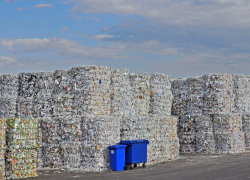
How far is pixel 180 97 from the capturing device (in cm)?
2222

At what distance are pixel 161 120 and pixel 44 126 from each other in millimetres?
5648

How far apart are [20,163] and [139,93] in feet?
21.5

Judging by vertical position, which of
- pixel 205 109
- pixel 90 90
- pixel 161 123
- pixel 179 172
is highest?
pixel 90 90

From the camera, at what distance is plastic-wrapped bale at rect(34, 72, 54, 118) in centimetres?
1590

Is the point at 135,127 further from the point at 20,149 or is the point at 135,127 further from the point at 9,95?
the point at 9,95

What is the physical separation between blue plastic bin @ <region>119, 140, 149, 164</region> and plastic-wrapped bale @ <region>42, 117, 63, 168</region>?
2.63m

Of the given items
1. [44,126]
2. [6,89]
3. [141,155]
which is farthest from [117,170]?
[6,89]

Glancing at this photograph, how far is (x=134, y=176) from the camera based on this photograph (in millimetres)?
13172

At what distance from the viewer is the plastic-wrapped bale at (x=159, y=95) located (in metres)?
18.3

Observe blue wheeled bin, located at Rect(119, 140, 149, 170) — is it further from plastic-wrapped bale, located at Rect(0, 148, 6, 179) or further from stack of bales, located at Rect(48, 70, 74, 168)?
plastic-wrapped bale, located at Rect(0, 148, 6, 179)

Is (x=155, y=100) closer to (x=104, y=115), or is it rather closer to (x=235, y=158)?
(x=104, y=115)

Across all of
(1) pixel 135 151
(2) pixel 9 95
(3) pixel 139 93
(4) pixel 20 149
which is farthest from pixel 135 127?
(2) pixel 9 95

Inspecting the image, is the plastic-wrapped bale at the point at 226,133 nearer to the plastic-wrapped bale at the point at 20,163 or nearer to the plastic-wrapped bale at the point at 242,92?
the plastic-wrapped bale at the point at 242,92

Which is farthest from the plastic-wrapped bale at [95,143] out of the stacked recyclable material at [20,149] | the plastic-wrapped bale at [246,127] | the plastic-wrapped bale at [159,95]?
the plastic-wrapped bale at [246,127]
